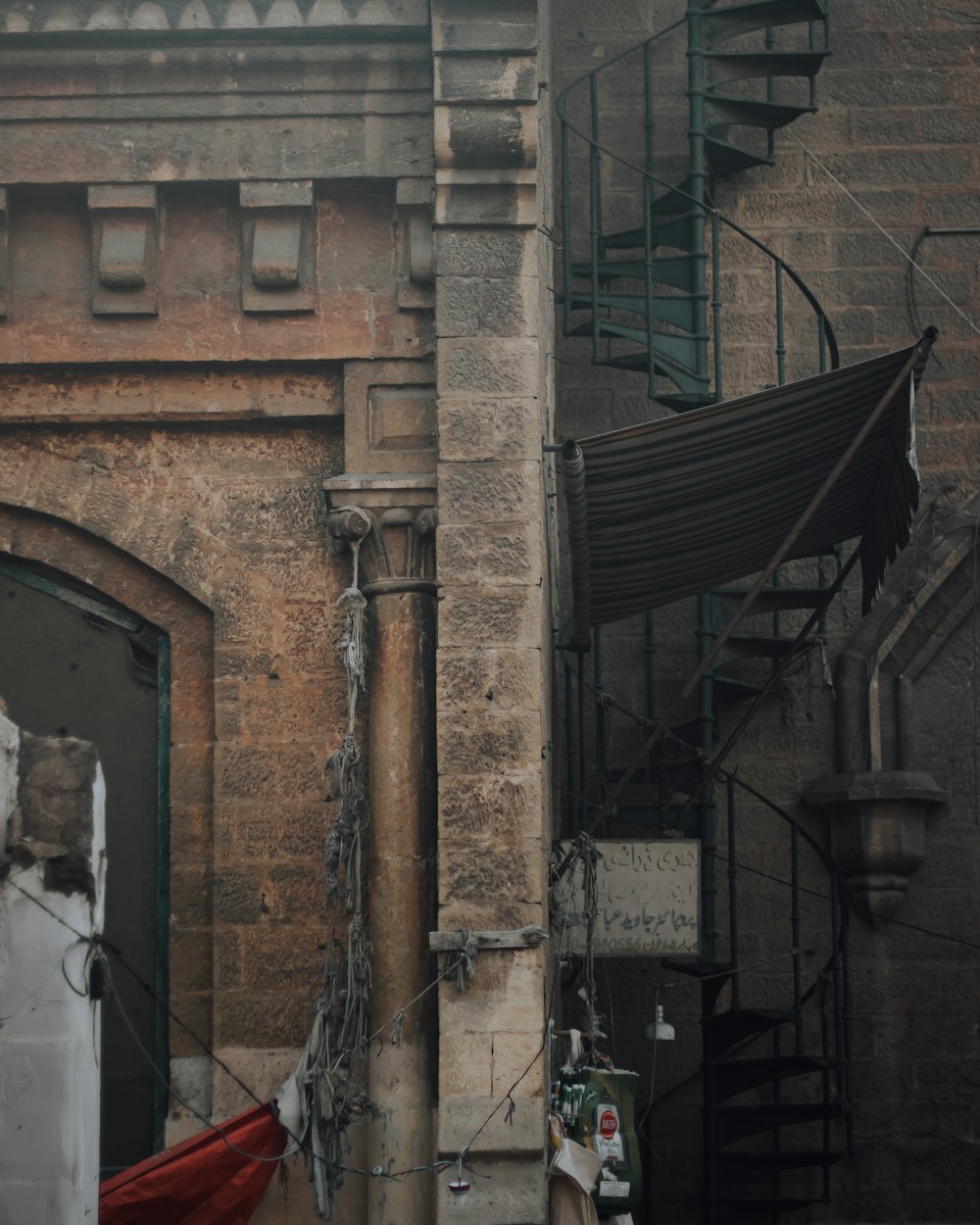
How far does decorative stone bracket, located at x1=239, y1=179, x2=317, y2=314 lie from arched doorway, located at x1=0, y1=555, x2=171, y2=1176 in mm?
1416

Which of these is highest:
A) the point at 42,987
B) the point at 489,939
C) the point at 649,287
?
the point at 649,287

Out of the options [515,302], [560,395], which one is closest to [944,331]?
[560,395]

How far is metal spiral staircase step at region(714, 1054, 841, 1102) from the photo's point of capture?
945 centimetres

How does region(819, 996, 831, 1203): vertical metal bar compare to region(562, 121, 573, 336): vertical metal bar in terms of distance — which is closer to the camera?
region(819, 996, 831, 1203): vertical metal bar

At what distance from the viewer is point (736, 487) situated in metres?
8.12

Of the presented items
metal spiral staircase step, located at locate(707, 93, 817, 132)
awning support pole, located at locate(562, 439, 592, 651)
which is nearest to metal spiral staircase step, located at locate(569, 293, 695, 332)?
metal spiral staircase step, located at locate(707, 93, 817, 132)

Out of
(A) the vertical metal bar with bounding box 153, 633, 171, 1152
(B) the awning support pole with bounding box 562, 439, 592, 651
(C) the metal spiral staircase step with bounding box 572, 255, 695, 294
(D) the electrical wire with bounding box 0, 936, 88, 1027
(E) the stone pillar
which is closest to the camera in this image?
(D) the electrical wire with bounding box 0, 936, 88, 1027

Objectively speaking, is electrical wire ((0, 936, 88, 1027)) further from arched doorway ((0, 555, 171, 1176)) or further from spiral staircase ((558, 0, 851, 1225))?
spiral staircase ((558, 0, 851, 1225))

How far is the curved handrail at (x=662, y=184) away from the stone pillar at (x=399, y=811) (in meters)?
2.70

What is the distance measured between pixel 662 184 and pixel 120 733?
173 inches

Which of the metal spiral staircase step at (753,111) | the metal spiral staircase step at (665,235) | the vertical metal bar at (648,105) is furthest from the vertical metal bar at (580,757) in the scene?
the metal spiral staircase step at (753,111)

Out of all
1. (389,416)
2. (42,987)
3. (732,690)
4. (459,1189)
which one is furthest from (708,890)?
(42,987)

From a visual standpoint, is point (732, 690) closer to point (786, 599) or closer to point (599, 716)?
point (786, 599)

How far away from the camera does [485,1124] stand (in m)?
7.04
